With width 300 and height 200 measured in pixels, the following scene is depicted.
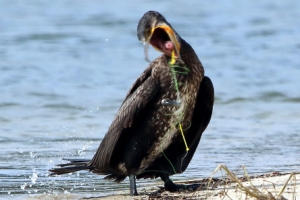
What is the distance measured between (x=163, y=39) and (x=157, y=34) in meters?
0.07

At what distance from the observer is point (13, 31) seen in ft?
64.8

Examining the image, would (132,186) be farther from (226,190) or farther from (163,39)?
(163,39)

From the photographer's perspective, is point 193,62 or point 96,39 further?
point 96,39

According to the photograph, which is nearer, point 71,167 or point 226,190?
point 226,190

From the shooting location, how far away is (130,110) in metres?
6.56

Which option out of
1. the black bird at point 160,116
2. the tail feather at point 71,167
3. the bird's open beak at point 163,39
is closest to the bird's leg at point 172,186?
the black bird at point 160,116

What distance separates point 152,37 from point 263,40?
13042 millimetres

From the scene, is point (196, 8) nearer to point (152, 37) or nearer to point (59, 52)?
point (59, 52)

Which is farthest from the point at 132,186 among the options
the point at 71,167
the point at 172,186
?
the point at 71,167

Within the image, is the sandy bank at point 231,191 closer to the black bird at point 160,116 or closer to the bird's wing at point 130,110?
the black bird at point 160,116

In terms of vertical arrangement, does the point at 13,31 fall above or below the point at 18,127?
above

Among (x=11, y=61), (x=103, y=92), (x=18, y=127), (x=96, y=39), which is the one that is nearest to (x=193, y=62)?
(x=18, y=127)

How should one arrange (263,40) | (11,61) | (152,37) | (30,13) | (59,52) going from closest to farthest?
1. (152,37)
2. (11,61)
3. (59,52)
4. (263,40)
5. (30,13)

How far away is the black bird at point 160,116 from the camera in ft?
20.9
